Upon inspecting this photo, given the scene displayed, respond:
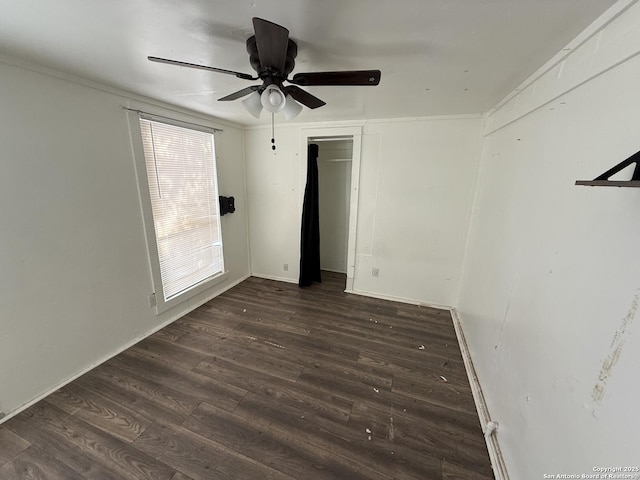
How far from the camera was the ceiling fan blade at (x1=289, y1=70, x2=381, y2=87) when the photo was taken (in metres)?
1.13

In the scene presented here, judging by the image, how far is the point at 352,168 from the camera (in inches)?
117

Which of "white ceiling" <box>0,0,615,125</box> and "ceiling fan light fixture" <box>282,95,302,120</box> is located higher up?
"white ceiling" <box>0,0,615,125</box>

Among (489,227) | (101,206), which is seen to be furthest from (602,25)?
(101,206)

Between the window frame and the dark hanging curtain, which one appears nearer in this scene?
the window frame

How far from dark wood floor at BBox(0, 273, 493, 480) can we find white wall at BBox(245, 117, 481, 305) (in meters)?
0.75

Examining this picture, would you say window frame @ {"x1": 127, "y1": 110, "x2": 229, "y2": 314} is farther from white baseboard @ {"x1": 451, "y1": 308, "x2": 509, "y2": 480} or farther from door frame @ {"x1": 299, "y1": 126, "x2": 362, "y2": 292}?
white baseboard @ {"x1": 451, "y1": 308, "x2": 509, "y2": 480}

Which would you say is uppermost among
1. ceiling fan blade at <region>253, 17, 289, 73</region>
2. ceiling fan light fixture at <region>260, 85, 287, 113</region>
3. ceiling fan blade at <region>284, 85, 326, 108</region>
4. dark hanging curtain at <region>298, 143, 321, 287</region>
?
ceiling fan blade at <region>253, 17, 289, 73</region>

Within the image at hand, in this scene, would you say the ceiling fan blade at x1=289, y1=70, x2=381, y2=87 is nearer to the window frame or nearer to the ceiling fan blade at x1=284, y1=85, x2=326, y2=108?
the ceiling fan blade at x1=284, y1=85, x2=326, y2=108

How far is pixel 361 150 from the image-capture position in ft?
9.54

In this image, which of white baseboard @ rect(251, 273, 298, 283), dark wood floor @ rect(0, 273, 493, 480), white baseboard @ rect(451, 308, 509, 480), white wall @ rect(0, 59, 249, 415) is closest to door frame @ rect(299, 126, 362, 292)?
white baseboard @ rect(251, 273, 298, 283)

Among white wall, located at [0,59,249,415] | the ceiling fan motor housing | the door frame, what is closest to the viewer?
the ceiling fan motor housing

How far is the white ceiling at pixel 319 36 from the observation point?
0.95m

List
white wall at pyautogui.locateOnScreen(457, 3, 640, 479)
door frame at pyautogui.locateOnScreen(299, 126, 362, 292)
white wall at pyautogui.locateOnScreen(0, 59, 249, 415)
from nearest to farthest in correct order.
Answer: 1. white wall at pyautogui.locateOnScreen(457, 3, 640, 479)
2. white wall at pyautogui.locateOnScreen(0, 59, 249, 415)
3. door frame at pyautogui.locateOnScreen(299, 126, 362, 292)

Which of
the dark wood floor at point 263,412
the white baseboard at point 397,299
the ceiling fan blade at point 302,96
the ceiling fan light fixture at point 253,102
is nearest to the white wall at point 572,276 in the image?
the dark wood floor at point 263,412
